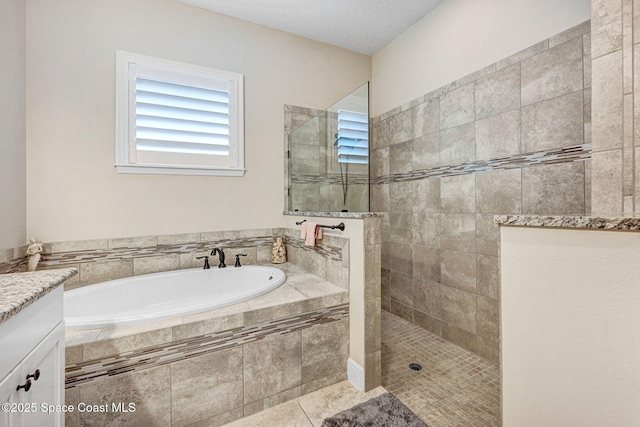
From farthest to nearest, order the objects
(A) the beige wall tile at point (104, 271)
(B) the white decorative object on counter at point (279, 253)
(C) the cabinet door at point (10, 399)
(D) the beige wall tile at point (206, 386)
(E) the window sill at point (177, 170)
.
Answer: (B) the white decorative object on counter at point (279, 253) → (E) the window sill at point (177, 170) → (A) the beige wall tile at point (104, 271) → (D) the beige wall tile at point (206, 386) → (C) the cabinet door at point (10, 399)

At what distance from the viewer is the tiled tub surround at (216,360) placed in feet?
3.87

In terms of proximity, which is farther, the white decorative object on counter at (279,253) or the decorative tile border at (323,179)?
the white decorative object on counter at (279,253)

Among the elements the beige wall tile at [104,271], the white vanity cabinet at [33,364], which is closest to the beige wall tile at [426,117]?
the white vanity cabinet at [33,364]

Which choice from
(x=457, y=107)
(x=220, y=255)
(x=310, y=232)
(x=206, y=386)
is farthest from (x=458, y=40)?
(x=206, y=386)

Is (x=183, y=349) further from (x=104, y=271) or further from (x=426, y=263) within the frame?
(x=426, y=263)

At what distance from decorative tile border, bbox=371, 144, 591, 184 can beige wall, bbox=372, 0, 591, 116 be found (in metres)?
0.74

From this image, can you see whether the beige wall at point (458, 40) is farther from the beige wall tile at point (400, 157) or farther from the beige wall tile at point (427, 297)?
the beige wall tile at point (427, 297)

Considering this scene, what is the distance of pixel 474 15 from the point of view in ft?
6.75

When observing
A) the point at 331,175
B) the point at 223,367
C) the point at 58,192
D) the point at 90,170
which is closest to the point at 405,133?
the point at 331,175

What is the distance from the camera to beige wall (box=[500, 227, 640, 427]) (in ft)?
2.21

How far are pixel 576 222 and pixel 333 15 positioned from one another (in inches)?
103

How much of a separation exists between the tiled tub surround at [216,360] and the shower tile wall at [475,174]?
3.46 ft

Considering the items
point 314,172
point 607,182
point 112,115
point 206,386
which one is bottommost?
point 206,386

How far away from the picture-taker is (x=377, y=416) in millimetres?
1432
